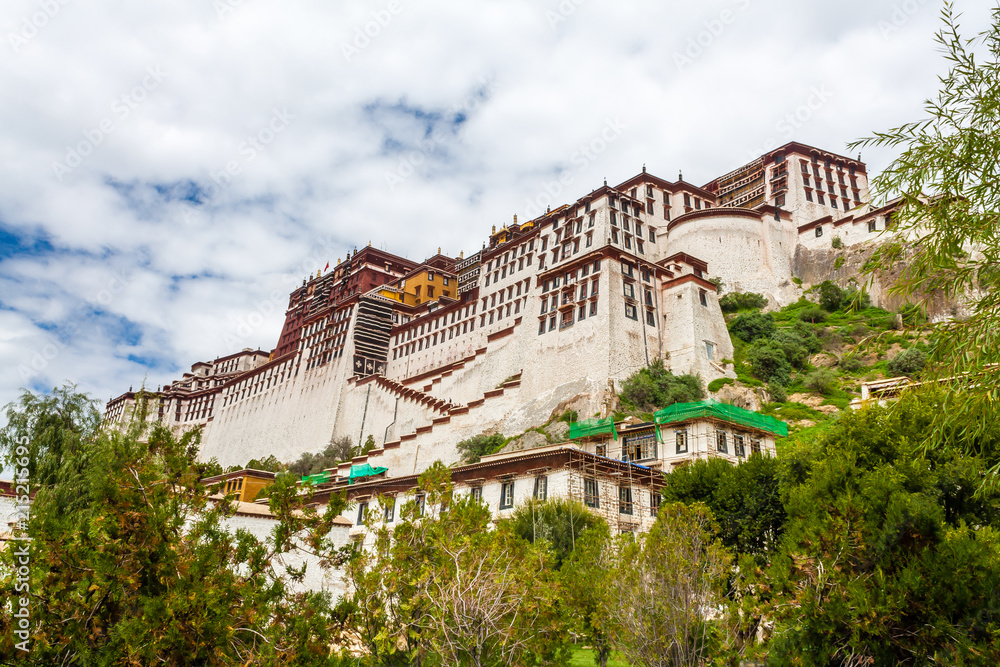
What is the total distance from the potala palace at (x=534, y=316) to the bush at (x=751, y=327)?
2.53 m

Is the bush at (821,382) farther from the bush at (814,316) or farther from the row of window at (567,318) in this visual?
the row of window at (567,318)

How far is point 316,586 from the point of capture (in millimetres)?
28047

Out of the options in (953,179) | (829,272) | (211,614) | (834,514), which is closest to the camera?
(953,179)

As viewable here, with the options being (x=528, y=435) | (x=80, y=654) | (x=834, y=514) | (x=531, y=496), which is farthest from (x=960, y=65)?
A: (x=528, y=435)

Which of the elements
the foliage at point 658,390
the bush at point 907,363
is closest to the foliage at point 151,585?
the foliage at point 658,390

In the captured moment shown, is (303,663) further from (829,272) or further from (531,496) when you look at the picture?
(829,272)

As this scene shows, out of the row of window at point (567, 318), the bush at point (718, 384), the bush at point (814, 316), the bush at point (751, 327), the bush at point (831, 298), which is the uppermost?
the bush at point (831, 298)

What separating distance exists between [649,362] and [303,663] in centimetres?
4227

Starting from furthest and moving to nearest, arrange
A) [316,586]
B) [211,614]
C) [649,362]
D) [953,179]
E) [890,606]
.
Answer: [649,362], [316,586], [890,606], [211,614], [953,179]

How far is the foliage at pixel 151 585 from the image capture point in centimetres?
771

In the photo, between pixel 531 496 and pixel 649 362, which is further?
pixel 649 362

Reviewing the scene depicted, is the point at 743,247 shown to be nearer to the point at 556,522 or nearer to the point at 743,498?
the point at 556,522

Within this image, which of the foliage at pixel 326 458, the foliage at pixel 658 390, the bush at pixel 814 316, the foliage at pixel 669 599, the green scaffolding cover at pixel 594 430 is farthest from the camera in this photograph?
the foliage at pixel 326 458

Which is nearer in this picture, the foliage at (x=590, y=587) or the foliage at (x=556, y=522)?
the foliage at (x=590, y=587)
